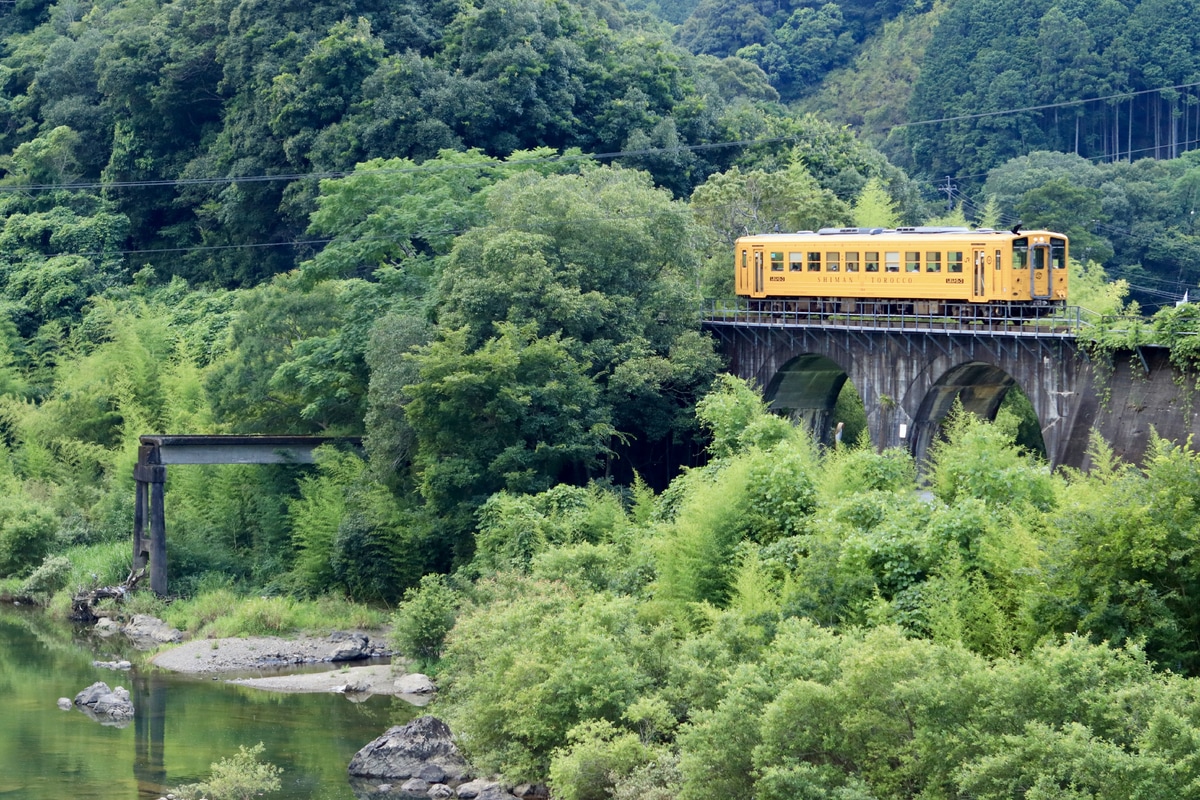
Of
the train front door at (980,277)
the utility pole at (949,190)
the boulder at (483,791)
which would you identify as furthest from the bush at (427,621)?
the utility pole at (949,190)

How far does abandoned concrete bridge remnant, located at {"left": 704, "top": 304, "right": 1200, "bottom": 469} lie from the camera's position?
3522cm

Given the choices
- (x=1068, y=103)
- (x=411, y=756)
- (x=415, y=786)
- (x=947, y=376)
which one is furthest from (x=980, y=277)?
(x=1068, y=103)

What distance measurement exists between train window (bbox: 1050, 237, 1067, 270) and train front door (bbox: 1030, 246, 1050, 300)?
0.76 feet

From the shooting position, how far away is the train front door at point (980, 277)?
42344 mm

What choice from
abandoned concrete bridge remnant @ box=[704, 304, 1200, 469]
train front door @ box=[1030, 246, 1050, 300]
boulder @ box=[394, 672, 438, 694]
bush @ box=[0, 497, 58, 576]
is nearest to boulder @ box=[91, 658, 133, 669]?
boulder @ box=[394, 672, 438, 694]

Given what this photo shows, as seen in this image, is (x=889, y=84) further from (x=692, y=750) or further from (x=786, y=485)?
(x=692, y=750)

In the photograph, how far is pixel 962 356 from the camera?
134 ft

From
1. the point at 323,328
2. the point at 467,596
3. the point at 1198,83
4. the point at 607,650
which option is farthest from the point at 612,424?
the point at 1198,83

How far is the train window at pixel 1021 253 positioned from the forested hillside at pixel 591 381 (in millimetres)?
2185

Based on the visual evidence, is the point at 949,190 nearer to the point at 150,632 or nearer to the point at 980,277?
the point at 980,277

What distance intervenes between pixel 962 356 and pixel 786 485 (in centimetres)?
798

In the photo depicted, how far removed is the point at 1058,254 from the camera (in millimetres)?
42531

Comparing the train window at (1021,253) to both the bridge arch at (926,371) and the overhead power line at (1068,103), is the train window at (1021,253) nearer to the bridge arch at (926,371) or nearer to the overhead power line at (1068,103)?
the bridge arch at (926,371)

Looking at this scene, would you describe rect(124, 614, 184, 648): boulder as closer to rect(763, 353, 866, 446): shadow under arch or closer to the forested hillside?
the forested hillside
